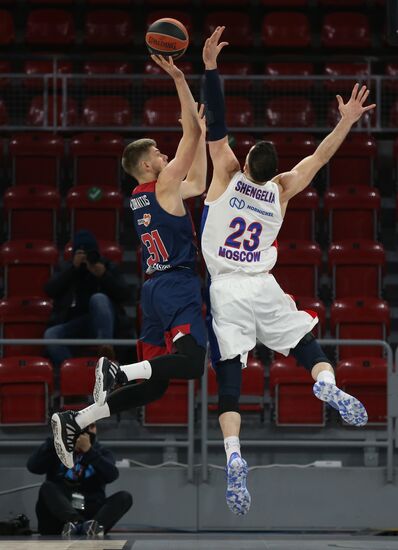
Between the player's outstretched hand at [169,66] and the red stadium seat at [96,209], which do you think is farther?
the red stadium seat at [96,209]

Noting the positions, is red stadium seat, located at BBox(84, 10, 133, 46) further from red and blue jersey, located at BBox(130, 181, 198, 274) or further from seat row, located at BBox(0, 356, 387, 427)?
red and blue jersey, located at BBox(130, 181, 198, 274)

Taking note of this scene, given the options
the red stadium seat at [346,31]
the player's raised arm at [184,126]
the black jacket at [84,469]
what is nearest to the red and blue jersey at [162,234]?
the player's raised arm at [184,126]

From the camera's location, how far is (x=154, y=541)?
7.91 metres

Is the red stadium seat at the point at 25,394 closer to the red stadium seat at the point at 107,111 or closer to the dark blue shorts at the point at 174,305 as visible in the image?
the dark blue shorts at the point at 174,305

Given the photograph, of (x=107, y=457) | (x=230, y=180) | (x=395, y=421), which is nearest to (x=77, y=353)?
(x=107, y=457)

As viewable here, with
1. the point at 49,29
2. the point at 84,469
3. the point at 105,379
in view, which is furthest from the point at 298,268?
the point at 49,29

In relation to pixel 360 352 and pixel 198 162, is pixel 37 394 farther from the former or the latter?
pixel 198 162

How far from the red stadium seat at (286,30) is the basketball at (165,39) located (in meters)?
8.75

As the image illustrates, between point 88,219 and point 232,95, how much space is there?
9.94 feet

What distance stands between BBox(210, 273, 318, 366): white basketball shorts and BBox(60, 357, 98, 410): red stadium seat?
11.7ft

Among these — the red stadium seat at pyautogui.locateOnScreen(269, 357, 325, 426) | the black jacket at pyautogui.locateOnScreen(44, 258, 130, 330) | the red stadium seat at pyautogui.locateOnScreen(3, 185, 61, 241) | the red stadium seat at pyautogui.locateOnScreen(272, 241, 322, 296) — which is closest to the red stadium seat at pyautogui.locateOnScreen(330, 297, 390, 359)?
the red stadium seat at pyautogui.locateOnScreen(272, 241, 322, 296)

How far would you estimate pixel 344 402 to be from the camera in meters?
6.86

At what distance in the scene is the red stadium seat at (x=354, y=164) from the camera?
13336mm

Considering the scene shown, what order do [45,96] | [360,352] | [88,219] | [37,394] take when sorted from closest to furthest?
[37,394]
[360,352]
[88,219]
[45,96]
